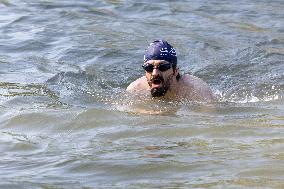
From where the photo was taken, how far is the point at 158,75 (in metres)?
9.18

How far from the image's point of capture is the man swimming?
917 centimetres

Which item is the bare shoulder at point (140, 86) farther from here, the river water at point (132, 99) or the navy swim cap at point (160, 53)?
the navy swim cap at point (160, 53)

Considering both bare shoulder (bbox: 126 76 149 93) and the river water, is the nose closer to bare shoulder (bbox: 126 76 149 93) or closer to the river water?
the river water

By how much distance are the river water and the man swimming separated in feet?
0.64

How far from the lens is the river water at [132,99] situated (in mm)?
5988

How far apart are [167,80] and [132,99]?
53 cm

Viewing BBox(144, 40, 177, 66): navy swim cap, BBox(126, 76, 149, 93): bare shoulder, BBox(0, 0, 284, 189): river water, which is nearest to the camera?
BBox(0, 0, 284, 189): river water

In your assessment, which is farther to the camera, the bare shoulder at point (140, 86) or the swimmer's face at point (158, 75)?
the bare shoulder at point (140, 86)

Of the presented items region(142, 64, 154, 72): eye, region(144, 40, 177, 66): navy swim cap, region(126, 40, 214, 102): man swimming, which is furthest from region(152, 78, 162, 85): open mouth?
region(144, 40, 177, 66): navy swim cap

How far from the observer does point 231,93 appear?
10.5 metres

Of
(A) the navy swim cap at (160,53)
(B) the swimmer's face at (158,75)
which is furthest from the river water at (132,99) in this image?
(A) the navy swim cap at (160,53)

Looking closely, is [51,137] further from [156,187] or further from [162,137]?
[156,187]

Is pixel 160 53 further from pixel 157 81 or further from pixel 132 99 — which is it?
pixel 132 99

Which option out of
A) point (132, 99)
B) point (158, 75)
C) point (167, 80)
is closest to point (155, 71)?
point (158, 75)
